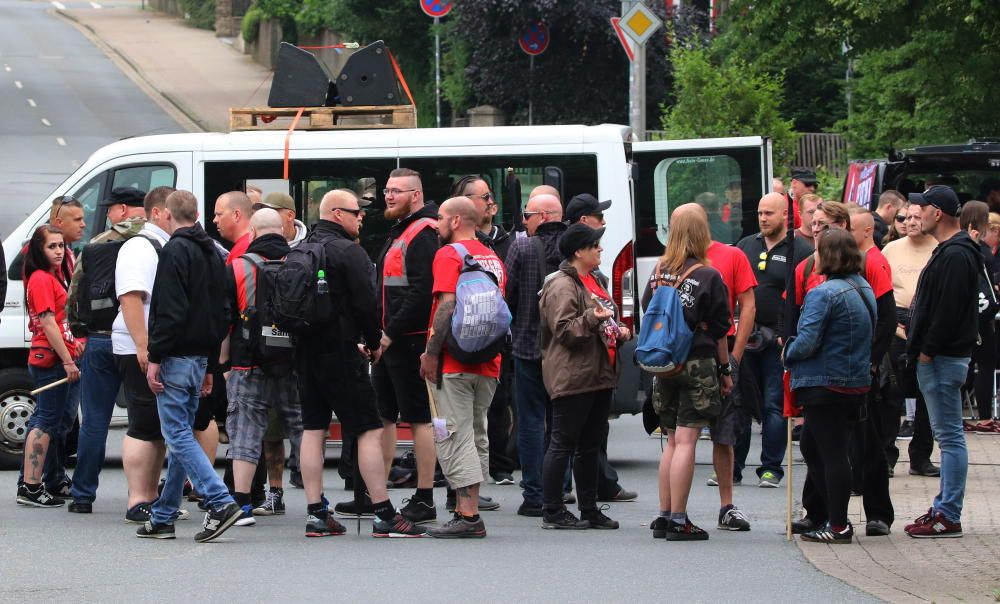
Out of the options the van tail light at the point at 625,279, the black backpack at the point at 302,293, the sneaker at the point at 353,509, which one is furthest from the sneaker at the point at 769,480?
the black backpack at the point at 302,293

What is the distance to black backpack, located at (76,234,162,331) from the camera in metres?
9.59

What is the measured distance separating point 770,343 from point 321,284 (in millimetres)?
3792

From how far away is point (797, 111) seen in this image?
34375 mm

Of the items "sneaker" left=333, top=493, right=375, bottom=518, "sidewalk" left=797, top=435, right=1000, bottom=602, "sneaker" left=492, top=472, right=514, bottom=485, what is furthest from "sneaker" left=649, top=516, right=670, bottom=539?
"sneaker" left=492, top=472, right=514, bottom=485

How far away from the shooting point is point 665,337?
8883mm

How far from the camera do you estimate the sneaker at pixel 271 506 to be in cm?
1015

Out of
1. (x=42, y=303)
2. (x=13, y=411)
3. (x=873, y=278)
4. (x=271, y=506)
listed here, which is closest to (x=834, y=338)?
(x=873, y=278)

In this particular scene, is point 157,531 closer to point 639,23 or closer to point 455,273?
point 455,273

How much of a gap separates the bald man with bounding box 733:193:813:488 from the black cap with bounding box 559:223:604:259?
2434 millimetres

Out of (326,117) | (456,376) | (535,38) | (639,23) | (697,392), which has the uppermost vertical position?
(535,38)

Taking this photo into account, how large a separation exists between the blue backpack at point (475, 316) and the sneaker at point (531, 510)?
1463 mm

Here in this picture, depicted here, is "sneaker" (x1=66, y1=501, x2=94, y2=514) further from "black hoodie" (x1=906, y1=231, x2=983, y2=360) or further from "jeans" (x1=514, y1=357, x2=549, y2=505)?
"black hoodie" (x1=906, y1=231, x2=983, y2=360)

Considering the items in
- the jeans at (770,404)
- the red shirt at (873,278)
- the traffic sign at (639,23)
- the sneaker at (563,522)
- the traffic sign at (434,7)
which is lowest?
Result: the sneaker at (563,522)

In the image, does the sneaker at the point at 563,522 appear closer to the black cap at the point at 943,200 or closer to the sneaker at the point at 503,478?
the sneaker at the point at 503,478
